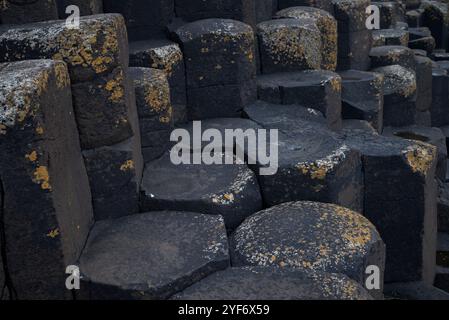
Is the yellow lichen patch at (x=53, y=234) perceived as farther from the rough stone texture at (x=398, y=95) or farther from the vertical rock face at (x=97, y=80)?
the rough stone texture at (x=398, y=95)

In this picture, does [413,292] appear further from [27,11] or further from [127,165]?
[27,11]

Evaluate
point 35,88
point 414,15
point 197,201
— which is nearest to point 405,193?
point 197,201

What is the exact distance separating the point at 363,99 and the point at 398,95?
104 centimetres

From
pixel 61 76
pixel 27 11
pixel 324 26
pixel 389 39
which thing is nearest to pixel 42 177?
pixel 61 76

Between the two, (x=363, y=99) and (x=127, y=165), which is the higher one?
(x=127, y=165)

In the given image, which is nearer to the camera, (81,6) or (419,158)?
(81,6)

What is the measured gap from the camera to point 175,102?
4.91 metres

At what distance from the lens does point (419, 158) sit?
4.48 meters

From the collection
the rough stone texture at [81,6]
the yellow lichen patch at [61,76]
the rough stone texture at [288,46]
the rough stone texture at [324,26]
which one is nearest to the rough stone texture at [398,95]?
the rough stone texture at [324,26]

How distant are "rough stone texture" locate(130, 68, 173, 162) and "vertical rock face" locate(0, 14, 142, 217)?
390mm

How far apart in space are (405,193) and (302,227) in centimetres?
163

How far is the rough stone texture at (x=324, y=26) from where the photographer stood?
21.0ft

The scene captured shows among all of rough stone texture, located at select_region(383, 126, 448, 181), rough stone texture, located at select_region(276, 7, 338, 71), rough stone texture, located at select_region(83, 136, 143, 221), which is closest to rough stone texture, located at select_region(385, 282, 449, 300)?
rough stone texture, located at select_region(83, 136, 143, 221)

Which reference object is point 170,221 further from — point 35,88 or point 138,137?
point 35,88
